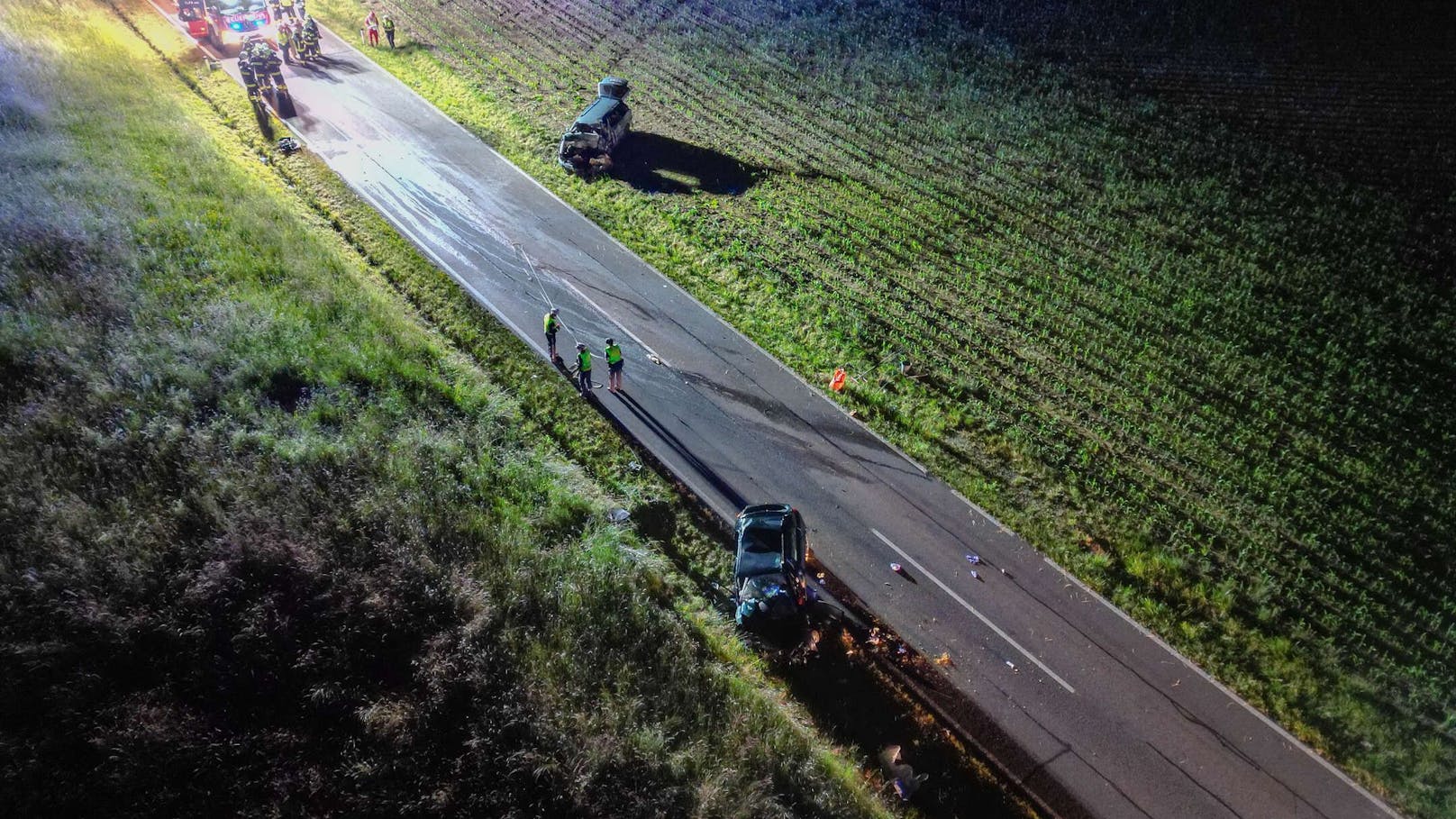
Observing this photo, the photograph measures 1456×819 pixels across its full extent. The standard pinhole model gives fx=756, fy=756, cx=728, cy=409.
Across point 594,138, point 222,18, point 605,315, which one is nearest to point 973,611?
point 605,315

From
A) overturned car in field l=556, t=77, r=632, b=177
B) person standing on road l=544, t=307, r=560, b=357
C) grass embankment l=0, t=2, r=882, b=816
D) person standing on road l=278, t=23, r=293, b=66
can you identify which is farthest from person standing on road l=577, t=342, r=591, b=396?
person standing on road l=278, t=23, r=293, b=66

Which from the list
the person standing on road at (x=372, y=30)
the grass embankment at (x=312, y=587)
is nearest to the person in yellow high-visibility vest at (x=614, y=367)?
the grass embankment at (x=312, y=587)

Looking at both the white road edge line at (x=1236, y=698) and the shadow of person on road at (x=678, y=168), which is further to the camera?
the shadow of person on road at (x=678, y=168)

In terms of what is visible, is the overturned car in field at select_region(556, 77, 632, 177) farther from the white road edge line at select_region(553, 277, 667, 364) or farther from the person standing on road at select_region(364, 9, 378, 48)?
the person standing on road at select_region(364, 9, 378, 48)

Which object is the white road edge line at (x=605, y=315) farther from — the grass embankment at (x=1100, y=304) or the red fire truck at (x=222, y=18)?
the red fire truck at (x=222, y=18)

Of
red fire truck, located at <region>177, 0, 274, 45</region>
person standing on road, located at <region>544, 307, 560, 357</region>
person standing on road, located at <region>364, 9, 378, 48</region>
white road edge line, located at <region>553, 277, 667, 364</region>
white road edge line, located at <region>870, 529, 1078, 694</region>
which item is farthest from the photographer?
person standing on road, located at <region>364, 9, 378, 48</region>

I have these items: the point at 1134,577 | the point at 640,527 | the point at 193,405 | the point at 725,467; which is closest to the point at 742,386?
the point at 725,467

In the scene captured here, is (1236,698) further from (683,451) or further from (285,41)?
(285,41)

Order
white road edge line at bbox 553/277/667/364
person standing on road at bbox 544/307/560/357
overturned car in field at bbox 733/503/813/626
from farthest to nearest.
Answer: white road edge line at bbox 553/277/667/364
person standing on road at bbox 544/307/560/357
overturned car in field at bbox 733/503/813/626
